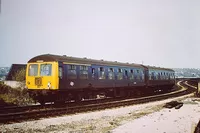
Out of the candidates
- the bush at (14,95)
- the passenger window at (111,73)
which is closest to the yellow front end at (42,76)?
the bush at (14,95)

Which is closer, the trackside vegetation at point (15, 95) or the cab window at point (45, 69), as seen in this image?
the cab window at point (45, 69)

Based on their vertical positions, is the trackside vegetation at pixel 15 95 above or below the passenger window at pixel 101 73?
below

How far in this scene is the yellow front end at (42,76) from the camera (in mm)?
15555

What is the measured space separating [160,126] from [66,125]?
150 inches

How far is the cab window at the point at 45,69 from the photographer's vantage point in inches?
625

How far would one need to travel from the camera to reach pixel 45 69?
16.2 metres

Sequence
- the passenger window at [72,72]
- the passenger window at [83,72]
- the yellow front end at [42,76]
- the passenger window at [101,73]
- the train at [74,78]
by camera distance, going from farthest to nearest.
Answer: the passenger window at [101,73] → the passenger window at [83,72] → the passenger window at [72,72] → the train at [74,78] → the yellow front end at [42,76]

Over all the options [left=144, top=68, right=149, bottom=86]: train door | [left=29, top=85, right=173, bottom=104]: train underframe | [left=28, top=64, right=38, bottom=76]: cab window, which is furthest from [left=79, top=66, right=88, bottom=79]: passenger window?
[left=144, top=68, right=149, bottom=86]: train door

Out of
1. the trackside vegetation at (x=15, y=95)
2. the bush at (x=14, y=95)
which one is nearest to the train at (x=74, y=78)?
the trackside vegetation at (x=15, y=95)

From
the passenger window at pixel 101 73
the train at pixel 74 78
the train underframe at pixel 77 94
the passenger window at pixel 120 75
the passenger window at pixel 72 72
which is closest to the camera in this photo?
the train at pixel 74 78

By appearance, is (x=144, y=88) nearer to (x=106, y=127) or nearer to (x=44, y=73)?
(x=44, y=73)

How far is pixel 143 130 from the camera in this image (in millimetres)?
8867

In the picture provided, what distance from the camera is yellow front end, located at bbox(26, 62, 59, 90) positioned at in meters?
15.6

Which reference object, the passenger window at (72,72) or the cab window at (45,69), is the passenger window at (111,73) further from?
the cab window at (45,69)
